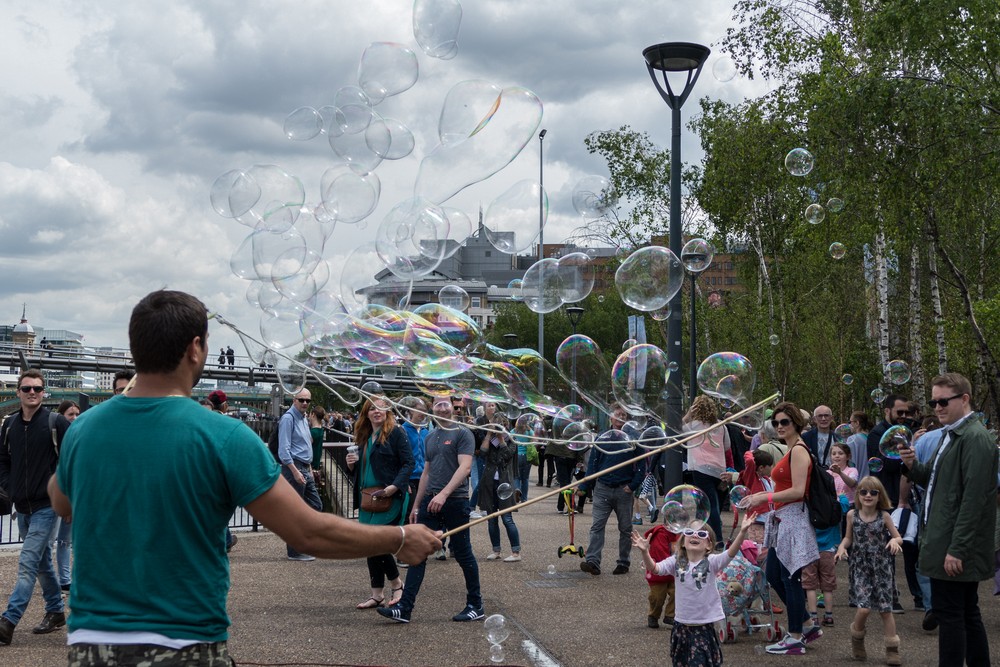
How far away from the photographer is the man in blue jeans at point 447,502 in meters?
7.84

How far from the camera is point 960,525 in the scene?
18.0 feet

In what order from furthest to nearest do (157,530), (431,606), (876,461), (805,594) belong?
(876,461) → (431,606) → (805,594) → (157,530)

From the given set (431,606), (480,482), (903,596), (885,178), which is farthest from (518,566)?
(885,178)

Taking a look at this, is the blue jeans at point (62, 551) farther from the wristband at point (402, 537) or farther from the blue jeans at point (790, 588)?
the wristband at point (402, 537)

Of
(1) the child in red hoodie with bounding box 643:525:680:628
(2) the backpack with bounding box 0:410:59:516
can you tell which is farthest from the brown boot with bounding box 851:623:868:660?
(2) the backpack with bounding box 0:410:59:516

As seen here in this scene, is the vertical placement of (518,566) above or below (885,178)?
below

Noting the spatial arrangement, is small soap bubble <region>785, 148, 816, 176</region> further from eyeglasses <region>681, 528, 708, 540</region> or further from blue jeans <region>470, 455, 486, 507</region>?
eyeglasses <region>681, 528, 708, 540</region>

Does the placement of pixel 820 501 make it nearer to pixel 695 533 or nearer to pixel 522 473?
pixel 695 533

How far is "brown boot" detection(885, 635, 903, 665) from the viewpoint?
260 inches

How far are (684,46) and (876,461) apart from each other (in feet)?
15.6

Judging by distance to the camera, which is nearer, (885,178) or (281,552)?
(281,552)

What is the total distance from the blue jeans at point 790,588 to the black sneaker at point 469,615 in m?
2.18

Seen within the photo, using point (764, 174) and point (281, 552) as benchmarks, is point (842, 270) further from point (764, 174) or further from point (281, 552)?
point (281, 552)

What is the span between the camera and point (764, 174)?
2562 centimetres
